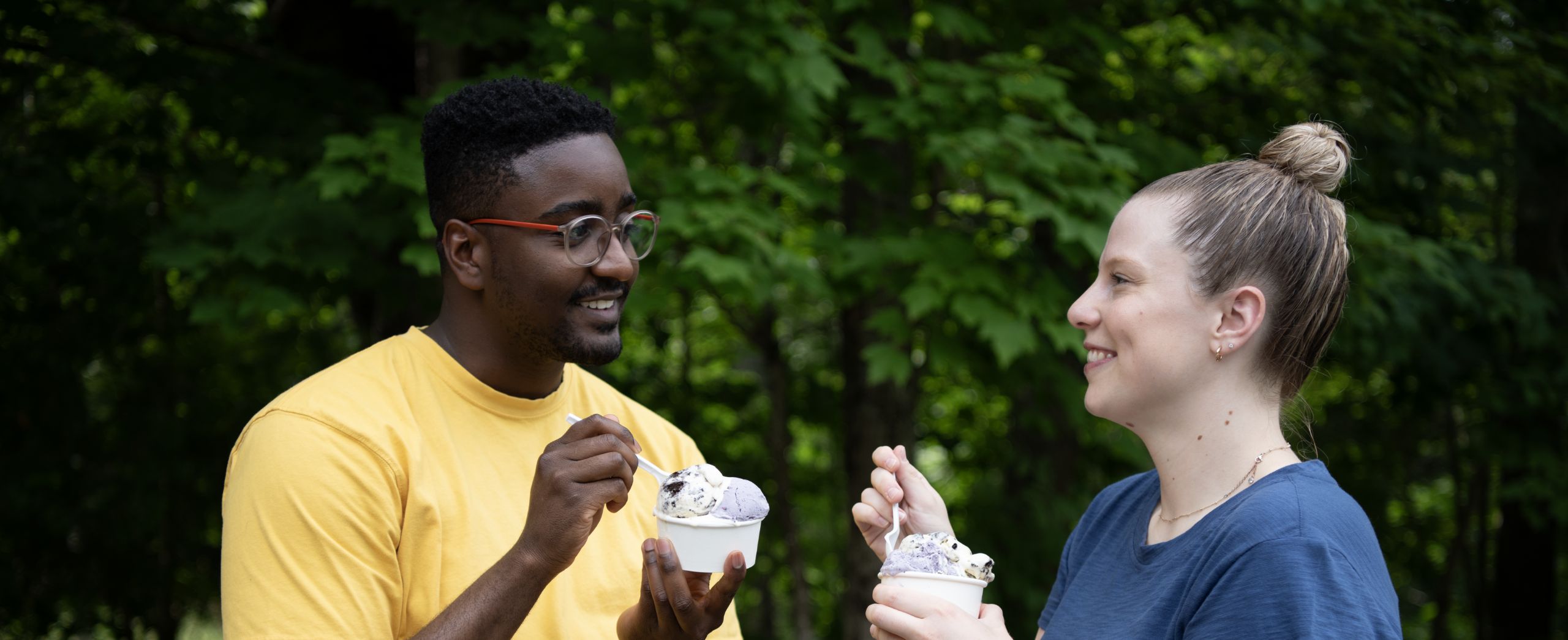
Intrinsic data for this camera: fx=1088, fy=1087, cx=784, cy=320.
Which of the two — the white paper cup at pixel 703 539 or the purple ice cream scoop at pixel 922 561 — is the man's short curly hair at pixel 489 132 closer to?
the white paper cup at pixel 703 539

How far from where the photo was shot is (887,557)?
2.00 metres

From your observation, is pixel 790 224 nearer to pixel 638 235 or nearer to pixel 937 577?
pixel 638 235

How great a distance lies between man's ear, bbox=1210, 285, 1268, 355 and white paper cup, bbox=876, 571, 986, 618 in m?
0.58

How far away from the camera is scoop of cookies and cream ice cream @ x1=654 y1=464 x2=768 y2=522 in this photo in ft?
6.81

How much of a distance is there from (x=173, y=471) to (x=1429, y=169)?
6.97 meters

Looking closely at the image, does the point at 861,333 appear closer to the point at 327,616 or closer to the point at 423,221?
the point at 423,221

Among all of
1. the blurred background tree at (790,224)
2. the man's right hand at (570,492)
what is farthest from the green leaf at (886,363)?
the man's right hand at (570,492)

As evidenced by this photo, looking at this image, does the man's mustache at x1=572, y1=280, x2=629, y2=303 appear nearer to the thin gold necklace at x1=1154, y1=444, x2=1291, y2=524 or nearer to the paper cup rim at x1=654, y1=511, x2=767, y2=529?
the paper cup rim at x1=654, y1=511, x2=767, y2=529

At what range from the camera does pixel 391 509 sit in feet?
6.31

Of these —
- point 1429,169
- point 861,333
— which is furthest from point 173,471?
point 1429,169

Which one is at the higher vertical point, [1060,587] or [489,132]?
[489,132]

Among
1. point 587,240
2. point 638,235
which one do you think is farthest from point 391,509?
point 638,235

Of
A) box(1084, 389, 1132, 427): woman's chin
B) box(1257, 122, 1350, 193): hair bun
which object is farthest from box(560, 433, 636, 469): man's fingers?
box(1257, 122, 1350, 193): hair bun

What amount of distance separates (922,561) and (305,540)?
105 centimetres
